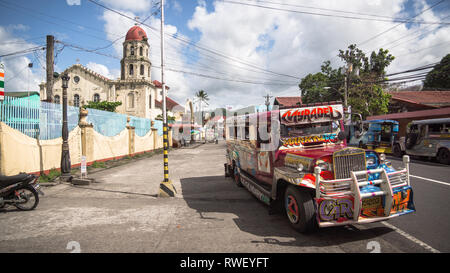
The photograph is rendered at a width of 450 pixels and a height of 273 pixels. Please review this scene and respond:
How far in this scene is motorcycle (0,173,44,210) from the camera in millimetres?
5836

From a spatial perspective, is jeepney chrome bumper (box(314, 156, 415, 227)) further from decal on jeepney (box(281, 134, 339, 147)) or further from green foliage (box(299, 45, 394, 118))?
green foliage (box(299, 45, 394, 118))

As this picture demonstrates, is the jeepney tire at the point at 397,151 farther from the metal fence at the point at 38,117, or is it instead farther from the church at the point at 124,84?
the church at the point at 124,84

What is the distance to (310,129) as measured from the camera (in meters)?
5.65

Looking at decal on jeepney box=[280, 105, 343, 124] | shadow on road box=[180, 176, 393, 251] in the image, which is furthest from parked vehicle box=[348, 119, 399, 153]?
shadow on road box=[180, 176, 393, 251]

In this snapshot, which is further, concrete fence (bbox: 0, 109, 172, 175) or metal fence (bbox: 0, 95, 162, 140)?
metal fence (bbox: 0, 95, 162, 140)

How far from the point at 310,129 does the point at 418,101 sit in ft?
106

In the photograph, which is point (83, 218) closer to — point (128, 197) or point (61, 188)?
point (128, 197)

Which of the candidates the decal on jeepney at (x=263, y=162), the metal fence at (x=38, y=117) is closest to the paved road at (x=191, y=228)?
the decal on jeepney at (x=263, y=162)

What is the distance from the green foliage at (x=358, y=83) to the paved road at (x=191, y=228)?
2070 centimetres

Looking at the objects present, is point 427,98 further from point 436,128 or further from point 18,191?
point 18,191

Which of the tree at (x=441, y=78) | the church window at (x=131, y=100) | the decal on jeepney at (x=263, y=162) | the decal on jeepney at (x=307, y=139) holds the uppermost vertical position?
the tree at (x=441, y=78)

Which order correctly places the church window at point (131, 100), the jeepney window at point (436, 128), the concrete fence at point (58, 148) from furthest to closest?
the church window at point (131, 100) < the jeepney window at point (436, 128) < the concrete fence at point (58, 148)

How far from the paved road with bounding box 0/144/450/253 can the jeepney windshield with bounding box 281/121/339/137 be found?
1924 millimetres

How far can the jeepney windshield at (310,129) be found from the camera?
→ 5514 mm
